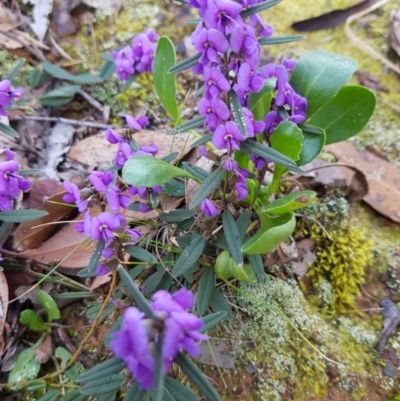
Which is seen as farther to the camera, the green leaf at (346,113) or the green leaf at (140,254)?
the green leaf at (346,113)

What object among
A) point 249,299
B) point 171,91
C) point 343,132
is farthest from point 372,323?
point 171,91

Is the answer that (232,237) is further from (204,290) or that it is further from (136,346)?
(136,346)

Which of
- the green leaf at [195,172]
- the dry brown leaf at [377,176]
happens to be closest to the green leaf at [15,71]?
the green leaf at [195,172]

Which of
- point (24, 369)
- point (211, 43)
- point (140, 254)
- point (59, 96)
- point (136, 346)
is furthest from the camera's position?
point (59, 96)

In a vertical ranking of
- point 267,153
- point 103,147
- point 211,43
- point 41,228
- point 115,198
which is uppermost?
point 211,43

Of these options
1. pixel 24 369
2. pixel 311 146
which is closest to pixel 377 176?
pixel 311 146

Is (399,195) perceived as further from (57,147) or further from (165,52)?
(57,147)

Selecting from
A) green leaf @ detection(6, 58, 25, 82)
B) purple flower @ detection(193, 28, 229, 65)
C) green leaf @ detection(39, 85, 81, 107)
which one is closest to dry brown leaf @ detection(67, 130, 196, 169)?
green leaf @ detection(39, 85, 81, 107)

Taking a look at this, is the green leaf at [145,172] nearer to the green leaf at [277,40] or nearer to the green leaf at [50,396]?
the green leaf at [277,40]
